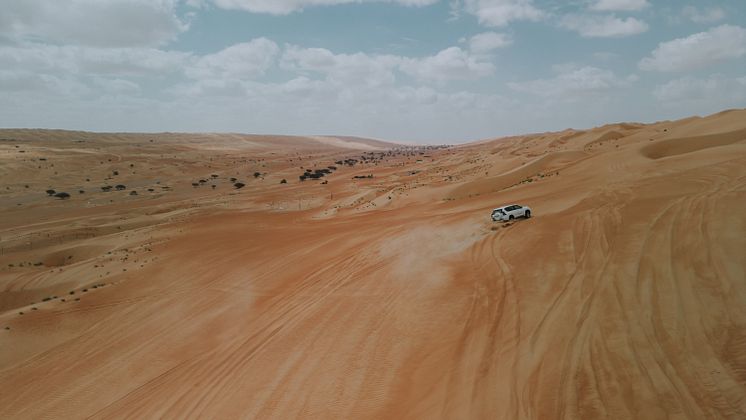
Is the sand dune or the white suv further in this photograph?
the white suv

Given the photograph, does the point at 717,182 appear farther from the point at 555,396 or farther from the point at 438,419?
the point at 438,419

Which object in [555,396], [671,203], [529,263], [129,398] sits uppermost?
[671,203]

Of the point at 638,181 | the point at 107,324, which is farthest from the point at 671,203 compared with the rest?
the point at 107,324

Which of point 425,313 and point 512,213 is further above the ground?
point 512,213

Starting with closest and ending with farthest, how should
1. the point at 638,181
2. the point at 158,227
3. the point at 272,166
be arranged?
the point at 638,181, the point at 158,227, the point at 272,166

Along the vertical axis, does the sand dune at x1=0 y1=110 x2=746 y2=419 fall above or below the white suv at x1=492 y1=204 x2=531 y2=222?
below

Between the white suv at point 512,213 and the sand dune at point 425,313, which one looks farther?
the white suv at point 512,213

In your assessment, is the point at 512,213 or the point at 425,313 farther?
the point at 512,213

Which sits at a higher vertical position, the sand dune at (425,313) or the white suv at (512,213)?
the white suv at (512,213)
